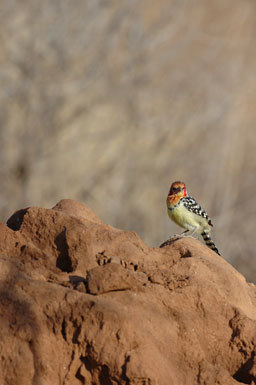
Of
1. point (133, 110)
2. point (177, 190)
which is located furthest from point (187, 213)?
point (133, 110)

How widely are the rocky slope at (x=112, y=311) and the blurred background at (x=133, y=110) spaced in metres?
7.14

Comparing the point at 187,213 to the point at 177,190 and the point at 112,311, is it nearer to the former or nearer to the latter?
the point at 177,190

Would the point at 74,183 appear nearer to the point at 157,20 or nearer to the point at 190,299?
the point at 157,20

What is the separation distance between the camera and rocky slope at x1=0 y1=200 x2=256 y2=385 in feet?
12.8

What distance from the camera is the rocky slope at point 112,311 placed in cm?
389

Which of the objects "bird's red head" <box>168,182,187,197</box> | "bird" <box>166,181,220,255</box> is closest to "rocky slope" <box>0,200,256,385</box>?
"bird" <box>166,181,220,255</box>

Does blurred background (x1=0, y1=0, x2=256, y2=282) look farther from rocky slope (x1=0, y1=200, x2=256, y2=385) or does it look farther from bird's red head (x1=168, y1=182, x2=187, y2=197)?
rocky slope (x1=0, y1=200, x2=256, y2=385)

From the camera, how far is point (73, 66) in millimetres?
12562

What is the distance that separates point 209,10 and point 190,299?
10498mm

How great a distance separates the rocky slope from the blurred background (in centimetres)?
714

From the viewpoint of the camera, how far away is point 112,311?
395 cm

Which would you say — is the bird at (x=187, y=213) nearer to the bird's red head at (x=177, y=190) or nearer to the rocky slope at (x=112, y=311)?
the bird's red head at (x=177, y=190)

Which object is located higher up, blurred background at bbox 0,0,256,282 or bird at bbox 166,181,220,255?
blurred background at bbox 0,0,256,282

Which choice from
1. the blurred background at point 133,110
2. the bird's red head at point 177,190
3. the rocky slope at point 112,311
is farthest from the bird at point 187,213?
the blurred background at point 133,110
